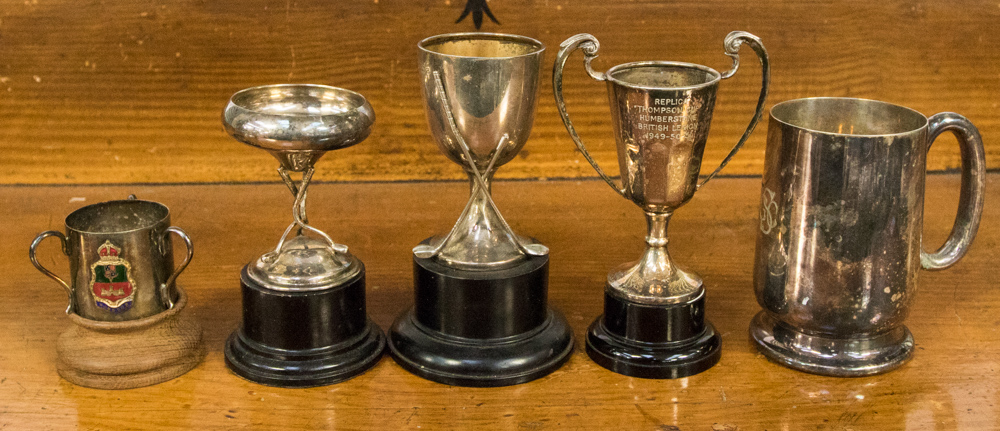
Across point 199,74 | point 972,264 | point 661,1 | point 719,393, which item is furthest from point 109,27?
point 972,264

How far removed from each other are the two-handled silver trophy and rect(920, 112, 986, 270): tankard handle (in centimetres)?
45

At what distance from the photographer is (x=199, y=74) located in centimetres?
173

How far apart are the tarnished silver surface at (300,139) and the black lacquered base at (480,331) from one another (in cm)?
10

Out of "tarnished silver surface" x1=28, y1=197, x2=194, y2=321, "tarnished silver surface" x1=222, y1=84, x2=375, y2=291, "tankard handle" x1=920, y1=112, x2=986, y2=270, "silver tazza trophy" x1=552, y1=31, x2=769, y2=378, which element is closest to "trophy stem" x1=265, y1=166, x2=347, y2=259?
"tarnished silver surface" x1=222, y1=84, x2=375, y2=291

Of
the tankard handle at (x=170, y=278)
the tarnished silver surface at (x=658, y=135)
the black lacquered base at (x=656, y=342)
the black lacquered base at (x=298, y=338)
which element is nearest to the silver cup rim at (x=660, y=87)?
the tarnished silver surface at (x=658, y=135)

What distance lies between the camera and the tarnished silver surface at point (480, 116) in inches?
44.5

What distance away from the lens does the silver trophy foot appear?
1178 millimetres

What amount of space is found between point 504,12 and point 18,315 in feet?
2.84

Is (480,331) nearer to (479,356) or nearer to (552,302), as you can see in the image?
(479,356)

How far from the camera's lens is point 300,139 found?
3.61 feet

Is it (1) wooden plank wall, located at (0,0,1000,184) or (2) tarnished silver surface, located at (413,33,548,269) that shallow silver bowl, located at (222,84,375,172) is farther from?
(1) wooden plank wall, located at (0,0,1000,184)

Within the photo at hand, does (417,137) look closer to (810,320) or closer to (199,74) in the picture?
(199,74)

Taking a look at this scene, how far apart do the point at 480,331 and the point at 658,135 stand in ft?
0.99

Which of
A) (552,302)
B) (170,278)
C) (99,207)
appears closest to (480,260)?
(552,302)
